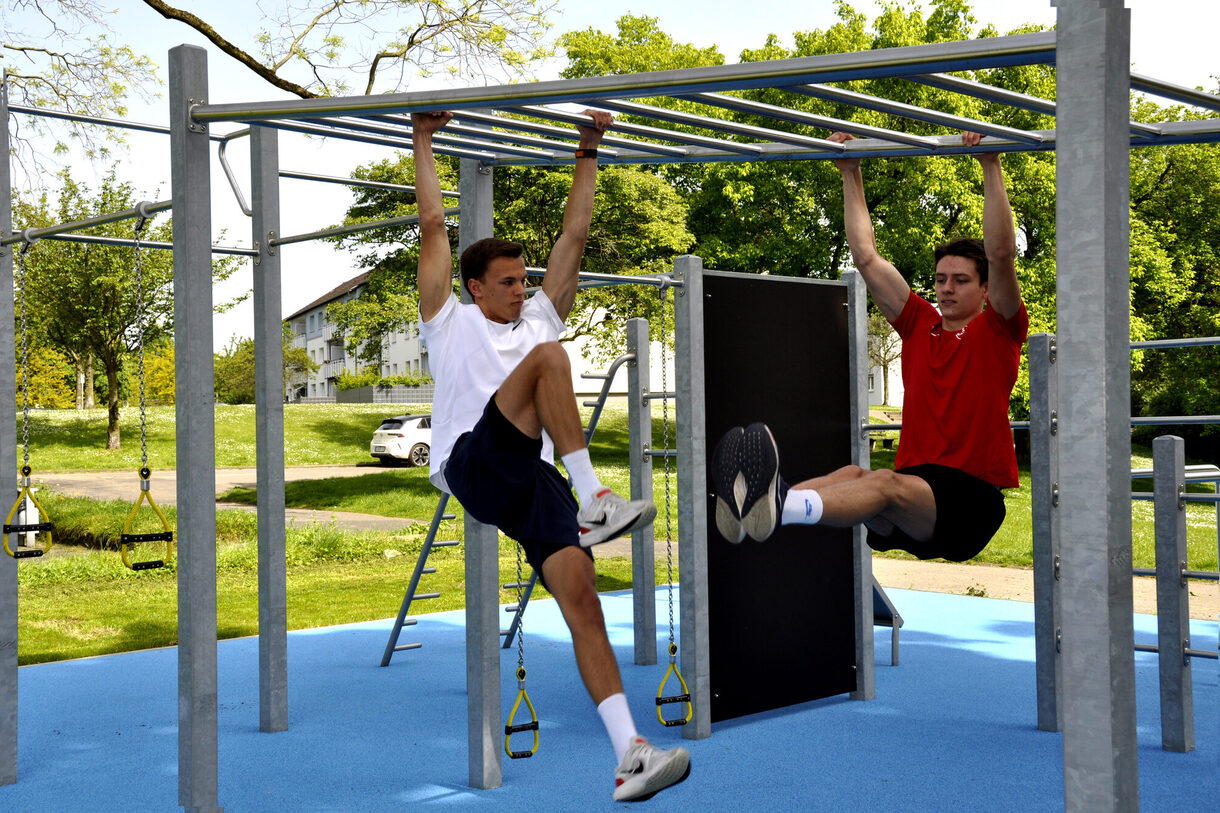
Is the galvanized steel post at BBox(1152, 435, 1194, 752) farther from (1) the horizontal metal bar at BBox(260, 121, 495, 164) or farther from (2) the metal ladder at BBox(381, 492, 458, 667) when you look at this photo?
(2) the metal ladder at BBox(381, 492, 458, 667)

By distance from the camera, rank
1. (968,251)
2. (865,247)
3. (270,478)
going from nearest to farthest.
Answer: (968,251), (865,247), (270,478)

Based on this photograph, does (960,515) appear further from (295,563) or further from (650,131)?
(295,563)

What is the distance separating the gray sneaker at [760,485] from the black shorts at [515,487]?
1.77ft

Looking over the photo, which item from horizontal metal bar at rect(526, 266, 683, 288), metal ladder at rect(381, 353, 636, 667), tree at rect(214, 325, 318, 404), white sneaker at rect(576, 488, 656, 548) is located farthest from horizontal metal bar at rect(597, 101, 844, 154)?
tree at rect(214, 325, 318, 404)

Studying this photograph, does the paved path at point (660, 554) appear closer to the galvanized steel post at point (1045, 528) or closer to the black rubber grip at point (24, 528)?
the galvanized steel post at point (1045, 528)

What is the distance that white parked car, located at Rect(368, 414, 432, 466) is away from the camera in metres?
21.4

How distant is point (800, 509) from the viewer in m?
3.44

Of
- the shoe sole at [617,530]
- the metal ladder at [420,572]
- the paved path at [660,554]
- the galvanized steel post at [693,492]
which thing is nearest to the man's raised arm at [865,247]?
the galvanized steel post at [693,492]

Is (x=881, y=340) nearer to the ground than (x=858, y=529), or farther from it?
farther from it

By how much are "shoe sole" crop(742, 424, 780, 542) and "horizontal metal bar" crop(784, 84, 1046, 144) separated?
993 millimetres

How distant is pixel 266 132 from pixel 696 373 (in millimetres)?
2657

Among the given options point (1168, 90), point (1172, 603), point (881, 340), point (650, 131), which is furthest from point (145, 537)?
point (881, 340)

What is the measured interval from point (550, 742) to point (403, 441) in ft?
53.7

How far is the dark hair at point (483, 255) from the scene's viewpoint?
12.4 feet
